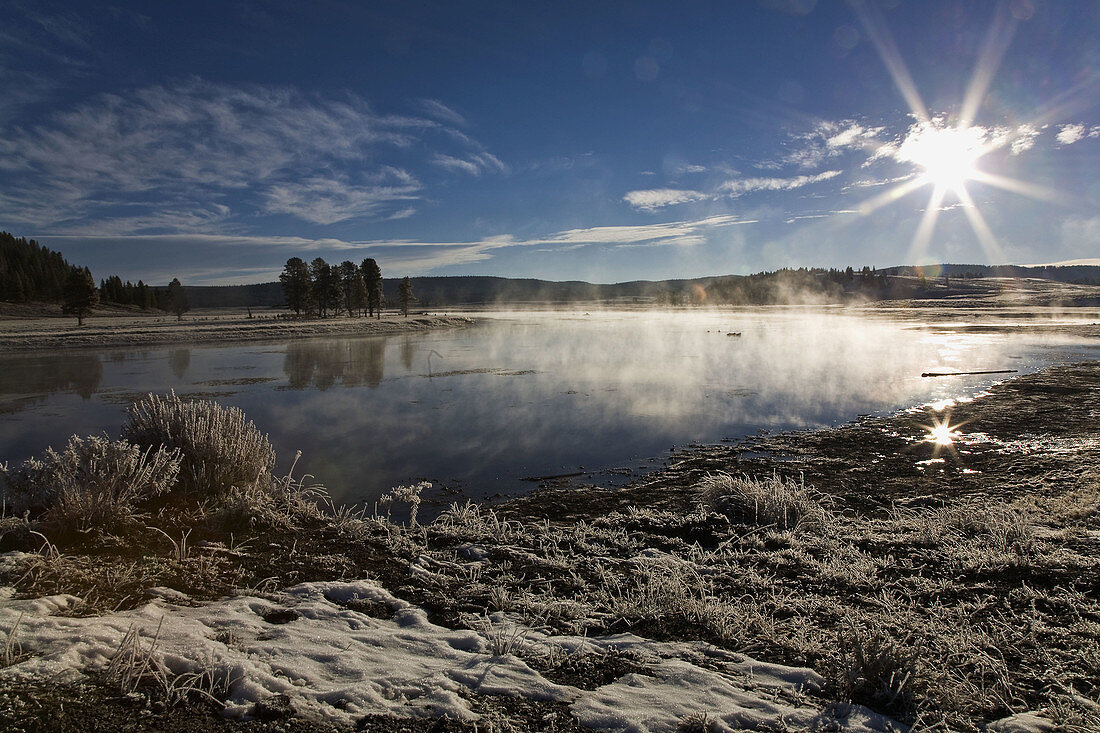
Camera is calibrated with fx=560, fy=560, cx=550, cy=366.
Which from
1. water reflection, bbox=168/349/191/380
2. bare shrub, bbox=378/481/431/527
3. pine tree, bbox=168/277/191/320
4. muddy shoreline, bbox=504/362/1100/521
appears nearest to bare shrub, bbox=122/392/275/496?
bare shrub, bbox=378/481/431/527

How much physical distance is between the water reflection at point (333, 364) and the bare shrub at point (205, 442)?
1145 centimetres

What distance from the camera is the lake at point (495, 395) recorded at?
10805mm

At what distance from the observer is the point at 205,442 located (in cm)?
680

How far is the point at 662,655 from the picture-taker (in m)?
3.80

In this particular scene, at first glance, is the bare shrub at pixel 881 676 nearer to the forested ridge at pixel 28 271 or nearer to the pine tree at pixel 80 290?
the pine tree at pixel 80 290

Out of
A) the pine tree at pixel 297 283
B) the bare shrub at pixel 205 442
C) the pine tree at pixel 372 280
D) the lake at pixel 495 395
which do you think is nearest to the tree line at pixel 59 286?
the pine tree at pixel 297 283

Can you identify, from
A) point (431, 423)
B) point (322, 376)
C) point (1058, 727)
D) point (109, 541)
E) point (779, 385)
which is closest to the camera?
point (1058, 727)

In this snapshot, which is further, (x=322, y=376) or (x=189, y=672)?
(x=322, y=376)

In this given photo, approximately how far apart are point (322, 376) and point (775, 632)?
20701 millimetres

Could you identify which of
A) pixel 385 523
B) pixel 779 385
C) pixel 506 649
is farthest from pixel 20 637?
pixel 779 385

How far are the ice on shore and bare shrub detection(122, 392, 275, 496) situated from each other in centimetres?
281

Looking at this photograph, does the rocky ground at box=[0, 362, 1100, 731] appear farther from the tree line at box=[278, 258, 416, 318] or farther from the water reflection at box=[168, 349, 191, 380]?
the tree line at box=[278, 258, 416, 318]

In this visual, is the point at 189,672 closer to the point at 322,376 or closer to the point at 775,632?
the point at 775,632

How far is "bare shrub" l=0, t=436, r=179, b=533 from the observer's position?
5125mm
